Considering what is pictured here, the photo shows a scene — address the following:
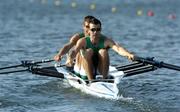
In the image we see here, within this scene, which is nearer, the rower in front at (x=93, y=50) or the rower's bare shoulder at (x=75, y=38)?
the rower in front at (x=93, y=50)

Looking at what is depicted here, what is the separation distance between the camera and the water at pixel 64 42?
12.9 meters

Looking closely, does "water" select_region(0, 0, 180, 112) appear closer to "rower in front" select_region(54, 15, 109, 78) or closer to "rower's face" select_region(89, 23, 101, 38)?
Answer: "rower in front" select_region(54, 15, 109, 78)

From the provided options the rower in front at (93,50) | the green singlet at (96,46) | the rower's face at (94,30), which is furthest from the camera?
the green singlet at (96,46)

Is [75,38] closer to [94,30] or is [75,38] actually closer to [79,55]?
[79,55]

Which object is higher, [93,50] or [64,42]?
[93,50]

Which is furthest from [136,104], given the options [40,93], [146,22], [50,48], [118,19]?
[118,19]

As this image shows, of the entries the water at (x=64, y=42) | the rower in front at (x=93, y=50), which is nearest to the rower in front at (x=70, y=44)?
the rower in front at (x=93, y=50)

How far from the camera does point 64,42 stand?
82.9ft

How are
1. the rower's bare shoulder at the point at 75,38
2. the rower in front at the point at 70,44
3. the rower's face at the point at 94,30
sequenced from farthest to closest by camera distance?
the rower's bare shoulder at the point at 75,38
the rower in front at the point at 70,44
the rower's face at the point at 94,30

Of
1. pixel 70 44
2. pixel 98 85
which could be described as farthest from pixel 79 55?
pixel 98 85

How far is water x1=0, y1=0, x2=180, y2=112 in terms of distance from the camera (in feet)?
42.3

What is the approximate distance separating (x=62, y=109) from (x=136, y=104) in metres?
1.47

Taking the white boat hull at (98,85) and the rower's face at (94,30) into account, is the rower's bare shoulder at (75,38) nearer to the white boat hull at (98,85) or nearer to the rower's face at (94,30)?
the white boat hull at (98,85)

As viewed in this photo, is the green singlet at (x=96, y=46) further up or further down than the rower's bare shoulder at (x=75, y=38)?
further down
